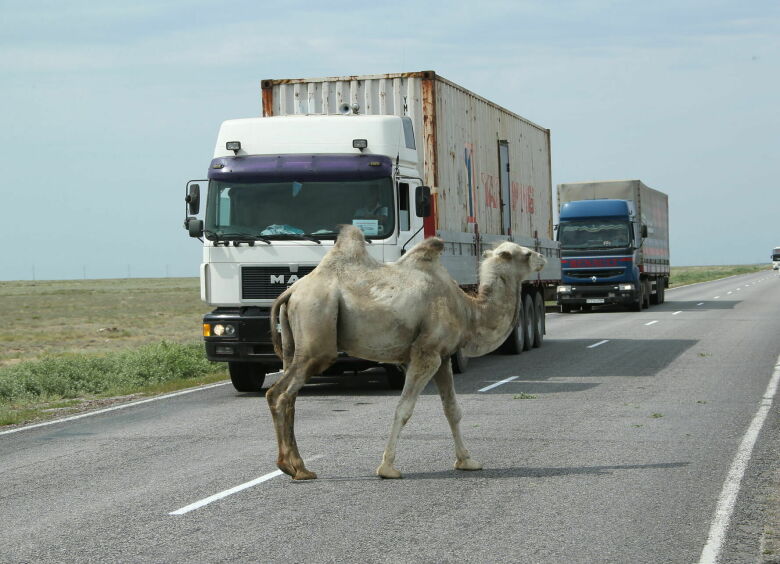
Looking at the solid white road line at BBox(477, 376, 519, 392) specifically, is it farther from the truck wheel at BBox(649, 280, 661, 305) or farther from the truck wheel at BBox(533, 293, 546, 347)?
the truck wheel at BBox(649, 280, 661, 305)

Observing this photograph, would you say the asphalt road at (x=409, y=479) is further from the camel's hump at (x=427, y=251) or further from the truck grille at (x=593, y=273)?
the truck grille at (x=593, y=273)

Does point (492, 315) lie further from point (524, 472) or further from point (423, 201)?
point (423, 201)

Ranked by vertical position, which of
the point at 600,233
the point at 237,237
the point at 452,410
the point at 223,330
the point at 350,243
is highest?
the point at 600,233

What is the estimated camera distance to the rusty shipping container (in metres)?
17.5

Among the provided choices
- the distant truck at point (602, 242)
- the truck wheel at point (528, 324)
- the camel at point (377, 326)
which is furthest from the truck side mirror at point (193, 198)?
the distant truck at point (602, 242)

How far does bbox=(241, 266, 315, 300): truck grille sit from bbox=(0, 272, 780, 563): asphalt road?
4.70ft

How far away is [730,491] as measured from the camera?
8.20 m

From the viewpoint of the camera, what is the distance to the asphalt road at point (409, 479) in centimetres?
668

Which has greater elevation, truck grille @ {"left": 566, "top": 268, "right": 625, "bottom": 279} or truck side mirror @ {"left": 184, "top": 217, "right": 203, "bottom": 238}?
truck side mirror @ {"left": 184, "top": 217, "right": 203, "bottom": 238}

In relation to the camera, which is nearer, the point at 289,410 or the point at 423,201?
the point at 289,410

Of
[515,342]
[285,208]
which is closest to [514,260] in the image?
[285,208]

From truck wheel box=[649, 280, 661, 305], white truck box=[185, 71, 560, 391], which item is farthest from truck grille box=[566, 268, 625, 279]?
white truck box=[185, 71, 560, 391]

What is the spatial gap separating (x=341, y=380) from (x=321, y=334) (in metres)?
8.62

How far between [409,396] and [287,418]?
97cm
